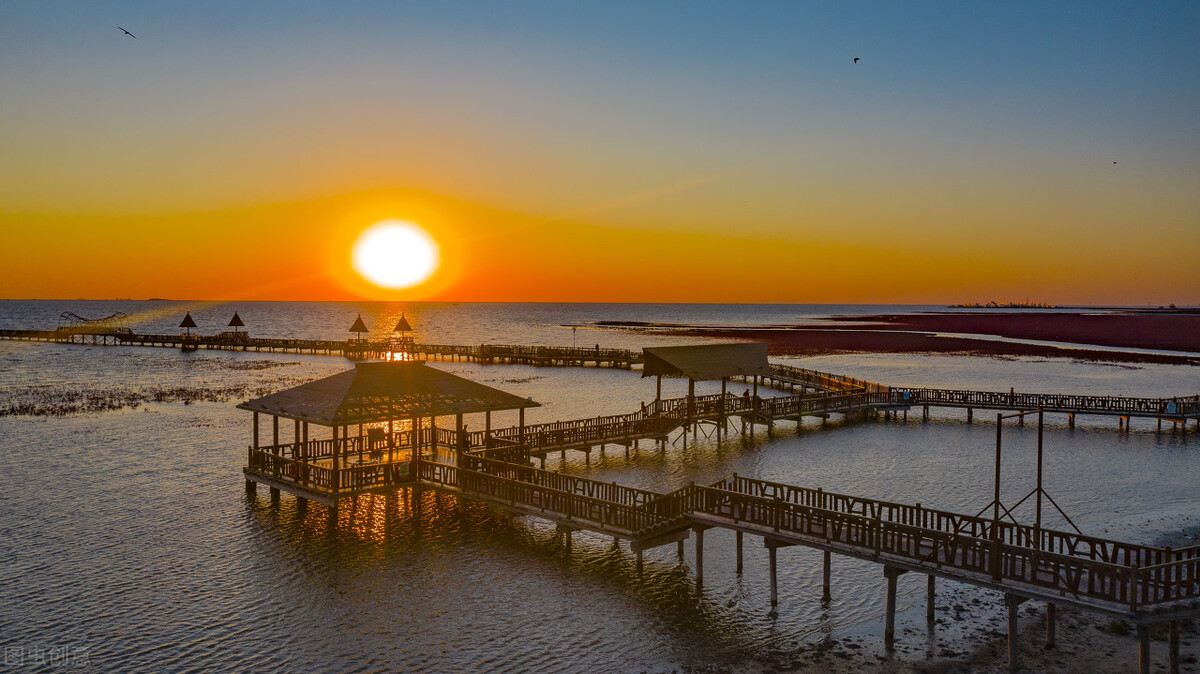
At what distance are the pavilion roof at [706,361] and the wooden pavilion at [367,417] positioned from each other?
13437mm

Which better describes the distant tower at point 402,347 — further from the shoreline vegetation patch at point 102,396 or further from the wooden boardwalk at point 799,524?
the wooden boardwalk at point 799,524

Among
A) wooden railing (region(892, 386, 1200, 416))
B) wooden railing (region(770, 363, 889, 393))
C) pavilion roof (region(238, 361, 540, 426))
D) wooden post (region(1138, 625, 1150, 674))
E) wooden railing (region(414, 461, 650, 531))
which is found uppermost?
pavilion roof (region(238, 361, 540, 426))

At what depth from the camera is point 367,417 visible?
80.1ft

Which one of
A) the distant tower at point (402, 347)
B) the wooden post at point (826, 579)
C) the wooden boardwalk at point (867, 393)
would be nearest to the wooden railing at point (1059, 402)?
the wooden boardwalk at point (867, 393)

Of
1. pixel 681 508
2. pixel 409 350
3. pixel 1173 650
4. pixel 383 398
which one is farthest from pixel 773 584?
pixel 409 350

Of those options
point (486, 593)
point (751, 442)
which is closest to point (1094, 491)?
point (751, 442)

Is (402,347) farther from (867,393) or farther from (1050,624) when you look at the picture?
(1050,624)

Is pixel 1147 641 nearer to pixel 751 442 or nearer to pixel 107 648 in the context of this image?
pixel 107 648

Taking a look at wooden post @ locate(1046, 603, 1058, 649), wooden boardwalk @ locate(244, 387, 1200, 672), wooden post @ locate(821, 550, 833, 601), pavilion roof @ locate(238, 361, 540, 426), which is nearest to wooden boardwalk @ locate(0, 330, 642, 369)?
wooden boardwalk @ locate(244, 387, 1200, 672)

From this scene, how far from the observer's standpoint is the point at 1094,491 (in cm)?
2909

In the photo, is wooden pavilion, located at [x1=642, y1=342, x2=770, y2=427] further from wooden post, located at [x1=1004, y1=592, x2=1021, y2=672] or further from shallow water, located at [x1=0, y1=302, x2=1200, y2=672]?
wooden post, located at [x1=1004, y1=592, x2=1021, y2=672]

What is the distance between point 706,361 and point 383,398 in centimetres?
2060

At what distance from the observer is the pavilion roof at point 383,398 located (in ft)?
81.6

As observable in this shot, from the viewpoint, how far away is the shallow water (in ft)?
54.2
